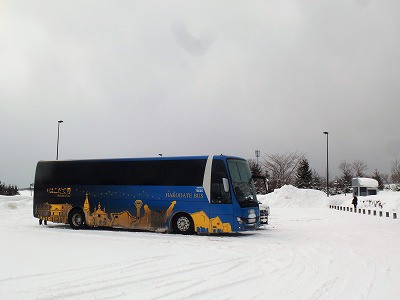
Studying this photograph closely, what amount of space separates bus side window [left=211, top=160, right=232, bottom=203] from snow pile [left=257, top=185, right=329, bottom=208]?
34.2 metres

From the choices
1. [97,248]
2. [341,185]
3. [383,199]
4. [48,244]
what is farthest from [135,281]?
[341,185]

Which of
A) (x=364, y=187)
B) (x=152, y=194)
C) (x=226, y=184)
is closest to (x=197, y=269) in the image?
(x=226, y=184)

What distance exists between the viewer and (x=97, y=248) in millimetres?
11953

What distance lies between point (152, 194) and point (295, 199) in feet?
119

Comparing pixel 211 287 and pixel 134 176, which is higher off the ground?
pixel 134 176

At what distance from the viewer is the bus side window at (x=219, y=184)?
1641cm

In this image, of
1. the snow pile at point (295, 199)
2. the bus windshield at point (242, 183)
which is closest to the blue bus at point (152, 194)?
the bus windshield at point (242, 183)

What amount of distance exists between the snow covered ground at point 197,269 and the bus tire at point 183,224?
8.26ft

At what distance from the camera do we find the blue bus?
54.2ft

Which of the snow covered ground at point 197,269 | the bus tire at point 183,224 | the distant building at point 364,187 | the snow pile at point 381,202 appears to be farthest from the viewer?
the distant building at point 364,187

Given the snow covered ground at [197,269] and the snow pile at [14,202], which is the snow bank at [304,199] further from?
the snow covered ground at [197,269]

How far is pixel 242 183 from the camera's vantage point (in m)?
17.0

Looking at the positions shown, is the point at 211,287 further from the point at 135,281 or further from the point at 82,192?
the point at 82,192

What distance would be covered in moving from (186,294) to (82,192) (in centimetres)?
1359
